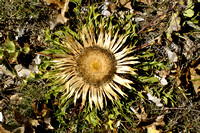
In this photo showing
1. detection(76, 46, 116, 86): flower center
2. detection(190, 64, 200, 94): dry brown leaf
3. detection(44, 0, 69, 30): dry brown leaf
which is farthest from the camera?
detection(190, 64, 200, 94): dry brown leaf

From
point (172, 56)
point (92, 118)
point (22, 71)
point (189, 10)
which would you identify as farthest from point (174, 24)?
point (22, 71)

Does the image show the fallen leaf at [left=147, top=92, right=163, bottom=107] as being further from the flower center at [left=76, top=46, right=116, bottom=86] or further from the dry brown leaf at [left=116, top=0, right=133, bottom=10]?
the dry brown leaf at [left=116, top=0, right=133, bottom=10]

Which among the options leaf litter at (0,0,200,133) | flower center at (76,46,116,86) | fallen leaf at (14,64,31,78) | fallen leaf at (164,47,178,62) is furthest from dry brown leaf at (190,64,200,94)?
fallen leaf at (14,64,31,78)

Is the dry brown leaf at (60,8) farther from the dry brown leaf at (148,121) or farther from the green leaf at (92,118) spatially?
the dry brown leaf at (148,121)

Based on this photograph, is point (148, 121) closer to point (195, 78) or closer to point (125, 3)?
point (195, 78)

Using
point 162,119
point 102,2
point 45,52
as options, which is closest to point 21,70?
point 45,52

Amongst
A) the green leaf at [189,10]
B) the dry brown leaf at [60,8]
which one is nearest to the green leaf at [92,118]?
the dry brown leaf at [60,8]

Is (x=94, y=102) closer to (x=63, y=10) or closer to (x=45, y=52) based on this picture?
(x=45, y=52)

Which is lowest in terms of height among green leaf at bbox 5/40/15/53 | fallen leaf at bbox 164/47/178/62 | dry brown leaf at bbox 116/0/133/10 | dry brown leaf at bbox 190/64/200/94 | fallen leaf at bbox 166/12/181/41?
dry brown leaf at bbox 190/64/200/94
